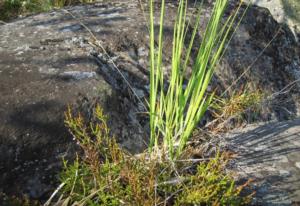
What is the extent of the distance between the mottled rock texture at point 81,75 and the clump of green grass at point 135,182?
0.84 ft

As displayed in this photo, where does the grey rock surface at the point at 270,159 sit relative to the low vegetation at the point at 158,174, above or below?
below

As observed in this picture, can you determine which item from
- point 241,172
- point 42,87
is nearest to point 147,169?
point 241,172

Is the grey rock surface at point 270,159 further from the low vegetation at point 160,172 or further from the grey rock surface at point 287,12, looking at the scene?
the grey rock surface at point 287,12

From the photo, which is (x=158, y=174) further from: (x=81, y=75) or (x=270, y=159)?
(x=81, y=75)

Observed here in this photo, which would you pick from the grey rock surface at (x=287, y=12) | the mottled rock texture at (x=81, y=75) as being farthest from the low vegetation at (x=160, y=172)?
the grey rock surface at (x=287, y=12)

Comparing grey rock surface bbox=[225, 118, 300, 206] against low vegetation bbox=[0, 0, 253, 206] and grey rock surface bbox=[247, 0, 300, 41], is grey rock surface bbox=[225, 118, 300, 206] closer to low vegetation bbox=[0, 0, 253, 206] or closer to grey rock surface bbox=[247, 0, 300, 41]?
low vegetation bbox=[0, 0, 253, 206]

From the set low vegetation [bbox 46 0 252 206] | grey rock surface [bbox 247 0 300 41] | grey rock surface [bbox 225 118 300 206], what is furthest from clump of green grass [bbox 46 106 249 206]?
grey rock surface [bbox 247 0 300 41]

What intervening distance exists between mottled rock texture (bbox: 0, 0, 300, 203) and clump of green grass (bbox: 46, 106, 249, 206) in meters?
0.26

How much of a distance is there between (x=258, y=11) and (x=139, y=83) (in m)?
1.78

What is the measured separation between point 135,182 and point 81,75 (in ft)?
3.40

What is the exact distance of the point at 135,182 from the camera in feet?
5.35

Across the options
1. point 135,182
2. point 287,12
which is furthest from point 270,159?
point 287,12

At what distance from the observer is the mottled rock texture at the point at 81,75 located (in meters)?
2.03

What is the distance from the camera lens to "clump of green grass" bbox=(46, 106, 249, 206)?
167 cm
